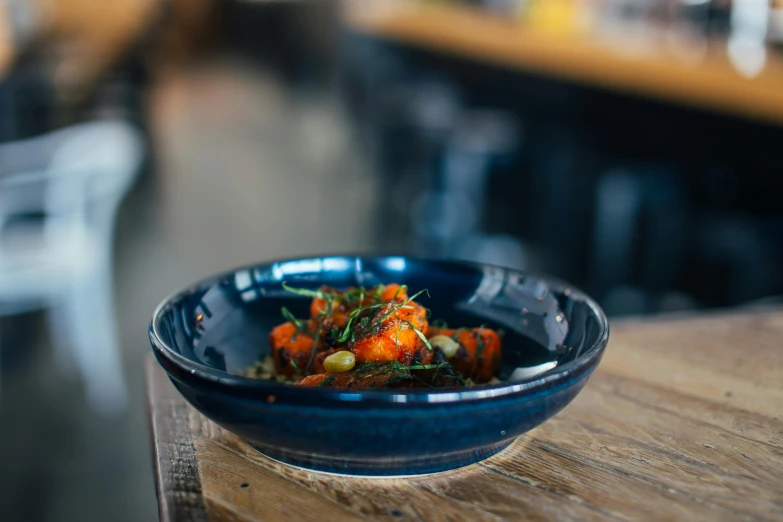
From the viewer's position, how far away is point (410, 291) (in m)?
0.92

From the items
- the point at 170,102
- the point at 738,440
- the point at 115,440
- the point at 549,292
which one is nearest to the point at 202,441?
the point at 549,292

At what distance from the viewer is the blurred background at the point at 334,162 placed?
258 centimetres

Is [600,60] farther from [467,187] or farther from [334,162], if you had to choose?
[334,162]

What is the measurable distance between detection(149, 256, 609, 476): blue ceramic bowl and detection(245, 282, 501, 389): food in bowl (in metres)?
0.04

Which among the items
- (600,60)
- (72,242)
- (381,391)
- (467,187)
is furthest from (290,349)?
(467,187)

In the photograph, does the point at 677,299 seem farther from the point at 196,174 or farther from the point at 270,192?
the point at 196,174

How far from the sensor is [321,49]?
650 cm

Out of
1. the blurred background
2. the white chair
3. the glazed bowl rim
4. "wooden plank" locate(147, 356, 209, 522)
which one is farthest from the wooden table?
the white chair

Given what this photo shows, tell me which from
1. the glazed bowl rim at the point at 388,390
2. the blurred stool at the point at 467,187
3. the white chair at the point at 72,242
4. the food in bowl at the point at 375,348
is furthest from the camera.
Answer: the blurred stool at the point at 467,187

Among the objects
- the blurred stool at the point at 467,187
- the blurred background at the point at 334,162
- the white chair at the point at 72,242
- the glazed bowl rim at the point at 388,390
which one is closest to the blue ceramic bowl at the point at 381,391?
the glazed bowl rim at the point at 388,390

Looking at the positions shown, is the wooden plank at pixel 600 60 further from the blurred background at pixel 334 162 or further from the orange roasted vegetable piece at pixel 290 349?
the orange roasted vegetable piece at pixel 290 349

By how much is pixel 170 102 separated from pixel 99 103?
621mm

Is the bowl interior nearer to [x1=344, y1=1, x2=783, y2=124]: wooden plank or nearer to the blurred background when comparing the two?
the blurred background

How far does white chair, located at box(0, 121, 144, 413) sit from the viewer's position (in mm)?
2492
